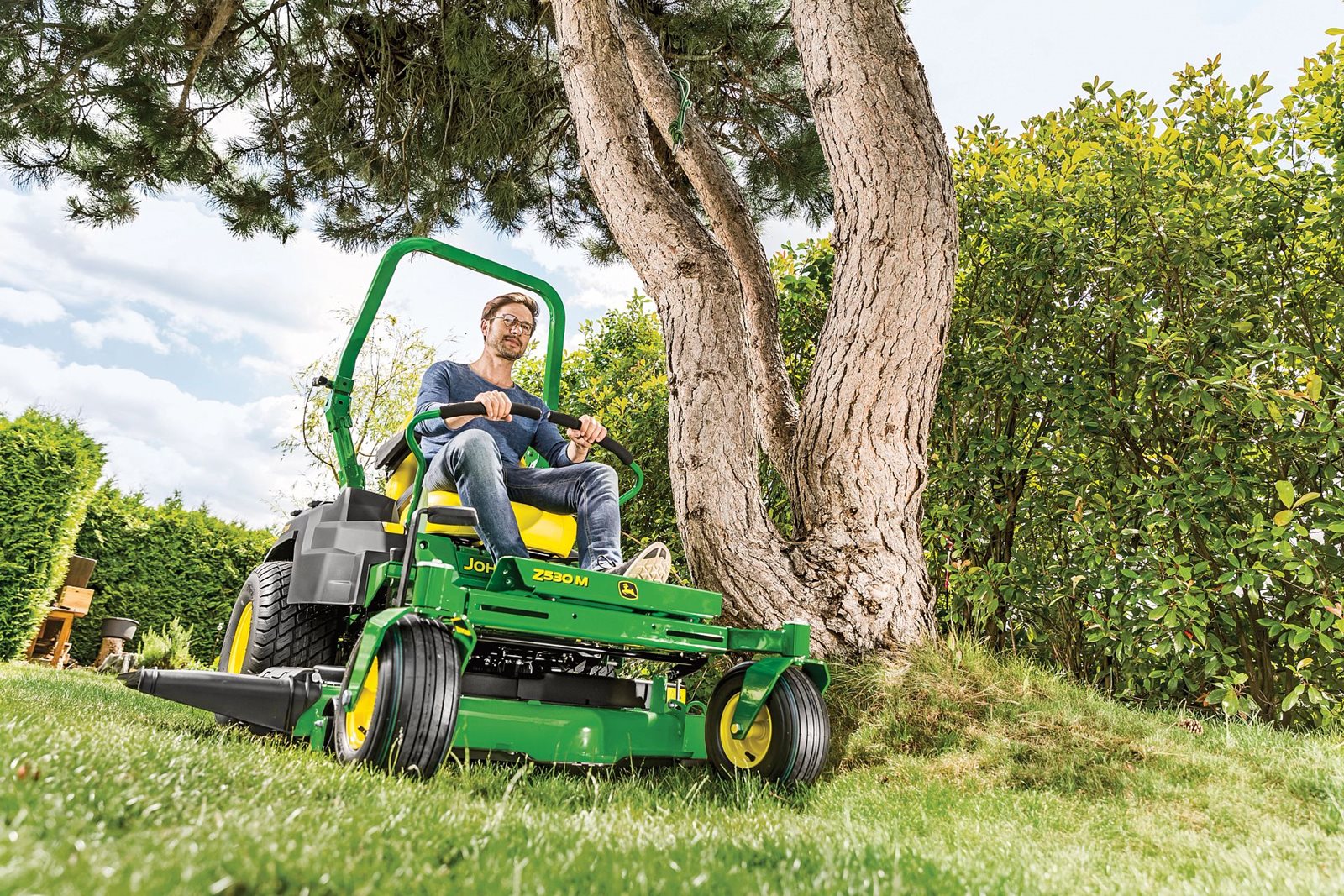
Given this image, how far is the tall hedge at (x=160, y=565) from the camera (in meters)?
9.77

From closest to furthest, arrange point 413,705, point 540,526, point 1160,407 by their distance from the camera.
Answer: point 413,705
point 540,526
point 1160,407

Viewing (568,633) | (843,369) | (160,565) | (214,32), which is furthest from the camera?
(160,565)

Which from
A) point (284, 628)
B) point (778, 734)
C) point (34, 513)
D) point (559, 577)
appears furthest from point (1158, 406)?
point (34, 513)

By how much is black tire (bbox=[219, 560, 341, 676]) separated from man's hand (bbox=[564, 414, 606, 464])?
110 centimetres

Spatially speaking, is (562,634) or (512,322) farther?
(512,322)

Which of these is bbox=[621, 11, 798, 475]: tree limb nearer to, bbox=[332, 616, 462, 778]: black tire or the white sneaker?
the white sneaker

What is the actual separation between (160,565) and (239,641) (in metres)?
7.15

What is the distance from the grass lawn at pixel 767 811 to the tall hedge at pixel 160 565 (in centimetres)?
699

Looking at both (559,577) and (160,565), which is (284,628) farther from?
(160,565)

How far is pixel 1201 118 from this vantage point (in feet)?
14.8

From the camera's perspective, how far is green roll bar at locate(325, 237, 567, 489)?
3719mm

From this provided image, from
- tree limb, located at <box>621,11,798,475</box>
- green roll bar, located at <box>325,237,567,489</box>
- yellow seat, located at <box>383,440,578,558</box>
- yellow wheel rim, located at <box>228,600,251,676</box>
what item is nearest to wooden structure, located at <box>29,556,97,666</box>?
yellow wheel rim, located at <box>228,600,251,676</box>

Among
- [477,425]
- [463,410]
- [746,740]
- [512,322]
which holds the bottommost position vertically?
[746,740]

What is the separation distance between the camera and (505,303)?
12.3ft
